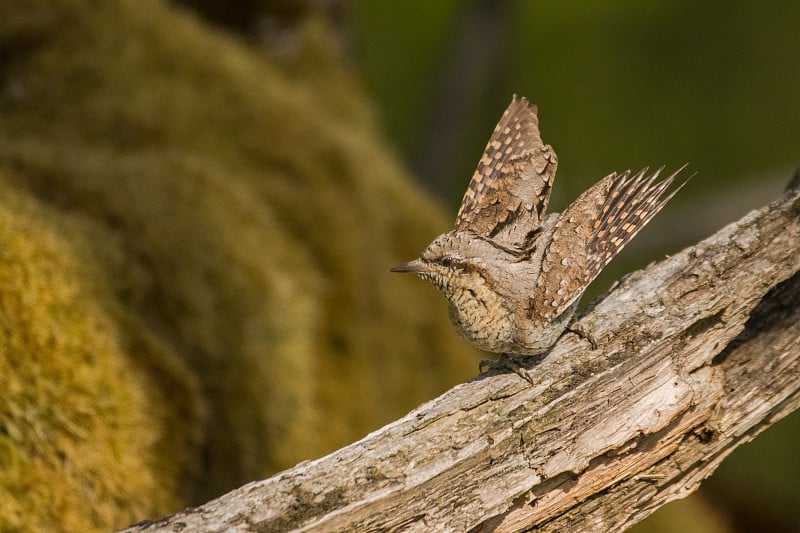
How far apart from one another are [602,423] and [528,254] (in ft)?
2.01

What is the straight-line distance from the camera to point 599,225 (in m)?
2.40

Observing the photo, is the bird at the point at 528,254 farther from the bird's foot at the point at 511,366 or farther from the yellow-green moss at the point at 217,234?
the yellow-green moss at the point at 217,234

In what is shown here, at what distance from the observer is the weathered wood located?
76.0 inches

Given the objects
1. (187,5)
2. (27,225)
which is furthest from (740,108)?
(27,225)

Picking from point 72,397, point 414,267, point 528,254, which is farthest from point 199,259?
point 528,254

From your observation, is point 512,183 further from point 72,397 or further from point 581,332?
point 72,397

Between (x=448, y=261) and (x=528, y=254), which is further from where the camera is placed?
(x=528, y=254)

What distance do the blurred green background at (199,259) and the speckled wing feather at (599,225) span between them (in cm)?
151

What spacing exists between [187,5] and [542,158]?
14.9ft

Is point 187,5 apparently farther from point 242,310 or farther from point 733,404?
point 733,404

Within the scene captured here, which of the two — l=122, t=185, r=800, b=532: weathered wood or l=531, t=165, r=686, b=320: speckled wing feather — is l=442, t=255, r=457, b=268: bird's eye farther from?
l=122, t=185, r=800, b=532: weathered wood

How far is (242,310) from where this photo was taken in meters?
3.42

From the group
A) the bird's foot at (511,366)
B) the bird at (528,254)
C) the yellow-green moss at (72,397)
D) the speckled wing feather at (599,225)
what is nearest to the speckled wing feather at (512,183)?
the bird at (528,254)

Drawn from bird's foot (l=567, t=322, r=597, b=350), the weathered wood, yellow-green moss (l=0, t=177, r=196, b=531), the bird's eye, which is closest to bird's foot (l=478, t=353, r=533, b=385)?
the weathered wood
